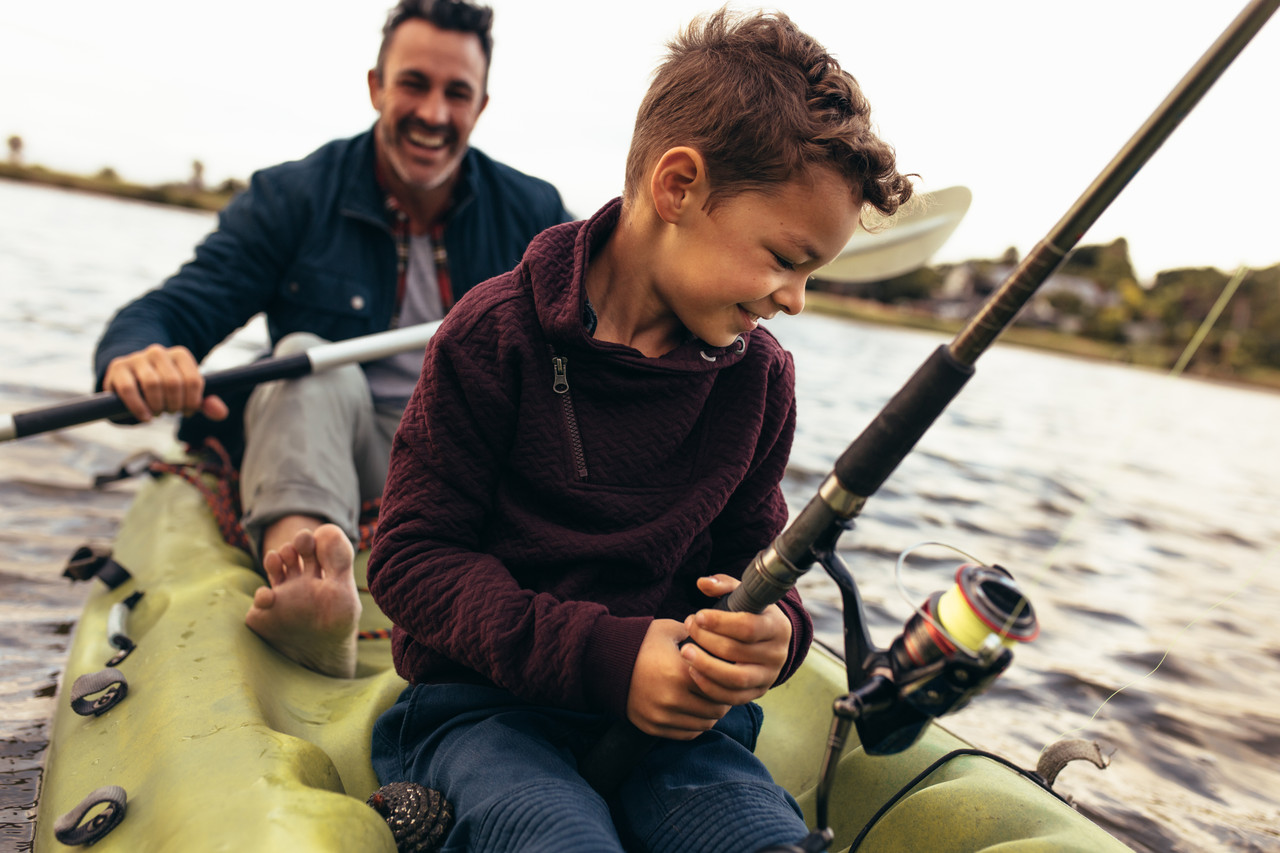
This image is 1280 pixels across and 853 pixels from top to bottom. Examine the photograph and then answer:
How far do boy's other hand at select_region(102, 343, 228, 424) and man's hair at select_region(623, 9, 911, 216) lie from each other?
160 cm

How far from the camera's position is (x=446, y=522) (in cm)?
135

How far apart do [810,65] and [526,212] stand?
2089 millimetres

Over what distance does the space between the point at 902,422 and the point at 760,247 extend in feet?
1.36

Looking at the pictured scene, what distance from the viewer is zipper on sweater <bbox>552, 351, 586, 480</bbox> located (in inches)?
54.9

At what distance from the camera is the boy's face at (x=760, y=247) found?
1267 mm

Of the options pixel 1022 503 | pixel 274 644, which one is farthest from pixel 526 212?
pixel 1022 503

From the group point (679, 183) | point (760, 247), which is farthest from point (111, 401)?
point (760, 247)

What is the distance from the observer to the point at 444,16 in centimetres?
307

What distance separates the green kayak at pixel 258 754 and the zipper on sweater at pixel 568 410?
0.59 metres

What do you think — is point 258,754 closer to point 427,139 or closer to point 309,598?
point 309,598

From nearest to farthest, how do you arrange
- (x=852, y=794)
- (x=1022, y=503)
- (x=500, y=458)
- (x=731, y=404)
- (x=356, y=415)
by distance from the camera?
(x=500, y=458) → (x=731, y=404) → (x=852, y=794) → (x=356, y=415) → (x=1022, y=503)

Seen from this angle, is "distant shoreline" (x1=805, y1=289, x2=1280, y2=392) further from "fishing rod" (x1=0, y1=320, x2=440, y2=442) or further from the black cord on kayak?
the black cord on kayak

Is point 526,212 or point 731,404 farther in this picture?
point 526,212

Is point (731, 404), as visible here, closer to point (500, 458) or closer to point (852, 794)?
point (500, 458)
